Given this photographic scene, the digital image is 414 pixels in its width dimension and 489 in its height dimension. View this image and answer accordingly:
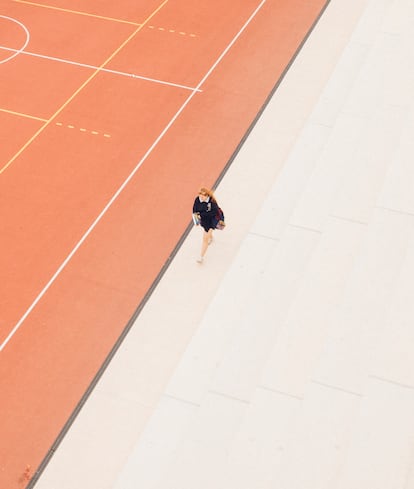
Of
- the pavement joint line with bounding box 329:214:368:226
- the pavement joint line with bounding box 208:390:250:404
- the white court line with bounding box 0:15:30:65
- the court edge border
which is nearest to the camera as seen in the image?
the pavement joint line with bounding box 208:390:250:404

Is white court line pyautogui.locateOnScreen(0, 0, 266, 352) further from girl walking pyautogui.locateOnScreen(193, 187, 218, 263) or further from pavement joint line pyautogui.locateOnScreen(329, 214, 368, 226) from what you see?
pavement joint line pyautogui.locateOnScreen(329, 214, 368, 226)

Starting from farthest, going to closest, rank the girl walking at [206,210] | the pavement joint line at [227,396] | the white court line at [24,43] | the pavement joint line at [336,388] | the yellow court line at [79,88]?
the white court line at [24,43], the yellow court line at [79,88], the girl walking at [206,210], the pavement joint line at [227,396], the pavement joint line at [336,388]

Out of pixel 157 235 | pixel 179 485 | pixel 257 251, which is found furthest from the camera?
pixel 157 235

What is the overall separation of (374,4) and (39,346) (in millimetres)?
10705

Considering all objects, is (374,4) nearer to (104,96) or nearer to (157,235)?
(104,96)

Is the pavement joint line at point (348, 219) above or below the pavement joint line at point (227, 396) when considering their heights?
above

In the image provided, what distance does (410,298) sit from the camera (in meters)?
9.08

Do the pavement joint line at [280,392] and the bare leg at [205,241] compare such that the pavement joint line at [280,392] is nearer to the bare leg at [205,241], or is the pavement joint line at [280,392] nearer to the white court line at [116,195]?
the bare leg at [205,241]

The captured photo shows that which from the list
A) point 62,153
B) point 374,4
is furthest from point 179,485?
point 374,4

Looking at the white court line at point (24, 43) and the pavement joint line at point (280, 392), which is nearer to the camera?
the pavement joint line at point (280, 392)

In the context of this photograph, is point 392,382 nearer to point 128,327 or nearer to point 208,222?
point 208,222

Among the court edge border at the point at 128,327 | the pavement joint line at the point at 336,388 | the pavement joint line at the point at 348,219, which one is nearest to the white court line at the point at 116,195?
the court edge border at the point at 128,327

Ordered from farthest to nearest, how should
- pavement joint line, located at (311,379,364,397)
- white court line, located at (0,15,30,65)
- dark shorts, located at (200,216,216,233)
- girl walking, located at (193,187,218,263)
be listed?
white court line, located at (0,15,30,65) → dark shorts, located at (200,216,216,233) → girl walking, located at (193,187,218,263) → pavement joint line, located at (311,379,364,397)

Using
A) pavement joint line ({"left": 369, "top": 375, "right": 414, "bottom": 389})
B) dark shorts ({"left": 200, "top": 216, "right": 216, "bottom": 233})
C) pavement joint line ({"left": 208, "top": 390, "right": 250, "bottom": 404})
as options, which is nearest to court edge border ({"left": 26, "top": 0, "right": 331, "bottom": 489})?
dark shorts ({"left": 200, "top": 216, "right": 216, "bottom": 233})
